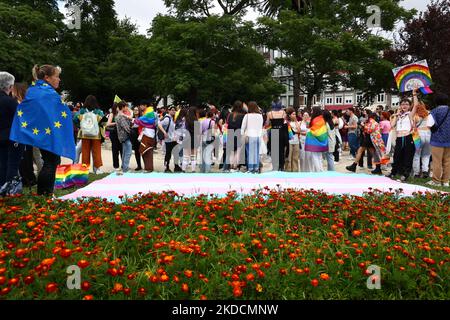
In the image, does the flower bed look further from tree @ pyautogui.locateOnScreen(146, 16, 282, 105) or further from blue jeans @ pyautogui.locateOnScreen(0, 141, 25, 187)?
tree @ pyautogui.locateOnScreen(146, 16, 282, 105)

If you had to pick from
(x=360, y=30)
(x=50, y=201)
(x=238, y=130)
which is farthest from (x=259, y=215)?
(x=360, y=30)

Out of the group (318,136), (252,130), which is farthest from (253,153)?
(318,136)

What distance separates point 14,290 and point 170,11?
129 ft

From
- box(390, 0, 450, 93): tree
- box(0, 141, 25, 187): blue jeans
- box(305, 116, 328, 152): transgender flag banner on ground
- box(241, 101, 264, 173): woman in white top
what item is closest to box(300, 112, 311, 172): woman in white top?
box(305, 116, 328, 152): transgender flag banner on ground

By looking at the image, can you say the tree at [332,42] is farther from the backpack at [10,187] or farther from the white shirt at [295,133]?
the backpack at [10,187]

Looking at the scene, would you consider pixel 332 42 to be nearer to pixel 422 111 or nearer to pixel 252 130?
pixel 422 111

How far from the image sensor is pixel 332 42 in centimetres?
3119

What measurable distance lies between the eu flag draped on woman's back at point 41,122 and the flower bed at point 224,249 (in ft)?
3.32

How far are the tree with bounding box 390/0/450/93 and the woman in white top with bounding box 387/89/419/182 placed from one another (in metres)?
19.6

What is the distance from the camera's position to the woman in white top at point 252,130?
11.6 m

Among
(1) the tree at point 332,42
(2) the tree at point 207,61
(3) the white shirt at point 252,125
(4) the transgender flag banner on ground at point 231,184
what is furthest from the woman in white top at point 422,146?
(2) the tree at point 207,61

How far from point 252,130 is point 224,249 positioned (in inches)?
313

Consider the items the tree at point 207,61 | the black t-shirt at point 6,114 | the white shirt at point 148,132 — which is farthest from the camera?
the tree at point 207,61
